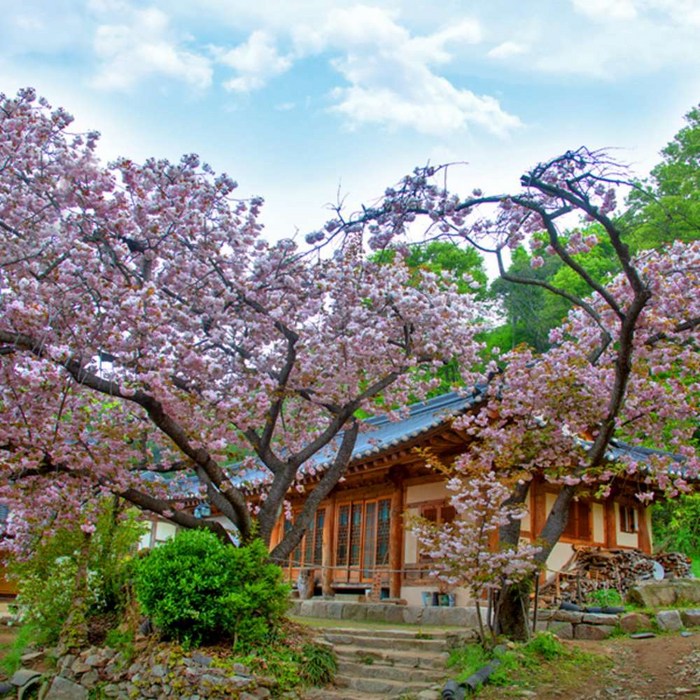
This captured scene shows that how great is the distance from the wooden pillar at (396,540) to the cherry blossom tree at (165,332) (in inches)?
148

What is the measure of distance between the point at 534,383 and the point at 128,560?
617 cm

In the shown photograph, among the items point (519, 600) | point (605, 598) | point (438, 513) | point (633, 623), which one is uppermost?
point (438, 513)

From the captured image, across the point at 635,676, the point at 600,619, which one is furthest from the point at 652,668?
the point at 600,619

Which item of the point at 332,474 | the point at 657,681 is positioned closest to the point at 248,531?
the point at 332,474

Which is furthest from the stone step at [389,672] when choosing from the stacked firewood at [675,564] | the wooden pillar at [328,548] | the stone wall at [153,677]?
the stacked firewood at [675,564]

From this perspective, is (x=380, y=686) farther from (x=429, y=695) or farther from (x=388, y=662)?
(x=429, y=695)

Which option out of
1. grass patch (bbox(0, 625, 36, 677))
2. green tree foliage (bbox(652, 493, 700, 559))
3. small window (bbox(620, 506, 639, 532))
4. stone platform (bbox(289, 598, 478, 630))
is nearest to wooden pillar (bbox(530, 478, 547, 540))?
stone platform (bbox(289, 598, 478, 630))

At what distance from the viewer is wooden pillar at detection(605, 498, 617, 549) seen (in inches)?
530

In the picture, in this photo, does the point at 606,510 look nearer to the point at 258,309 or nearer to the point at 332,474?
the point at 332,474

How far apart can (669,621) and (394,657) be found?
13.1 feet

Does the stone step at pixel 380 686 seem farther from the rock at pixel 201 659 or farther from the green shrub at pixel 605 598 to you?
the green shrub at pixel 605 598

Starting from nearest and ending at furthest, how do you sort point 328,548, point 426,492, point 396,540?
point 426,492, point 396,540, point 328,548

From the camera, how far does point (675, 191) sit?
84.8 feet

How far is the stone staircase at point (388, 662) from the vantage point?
25.6ft
